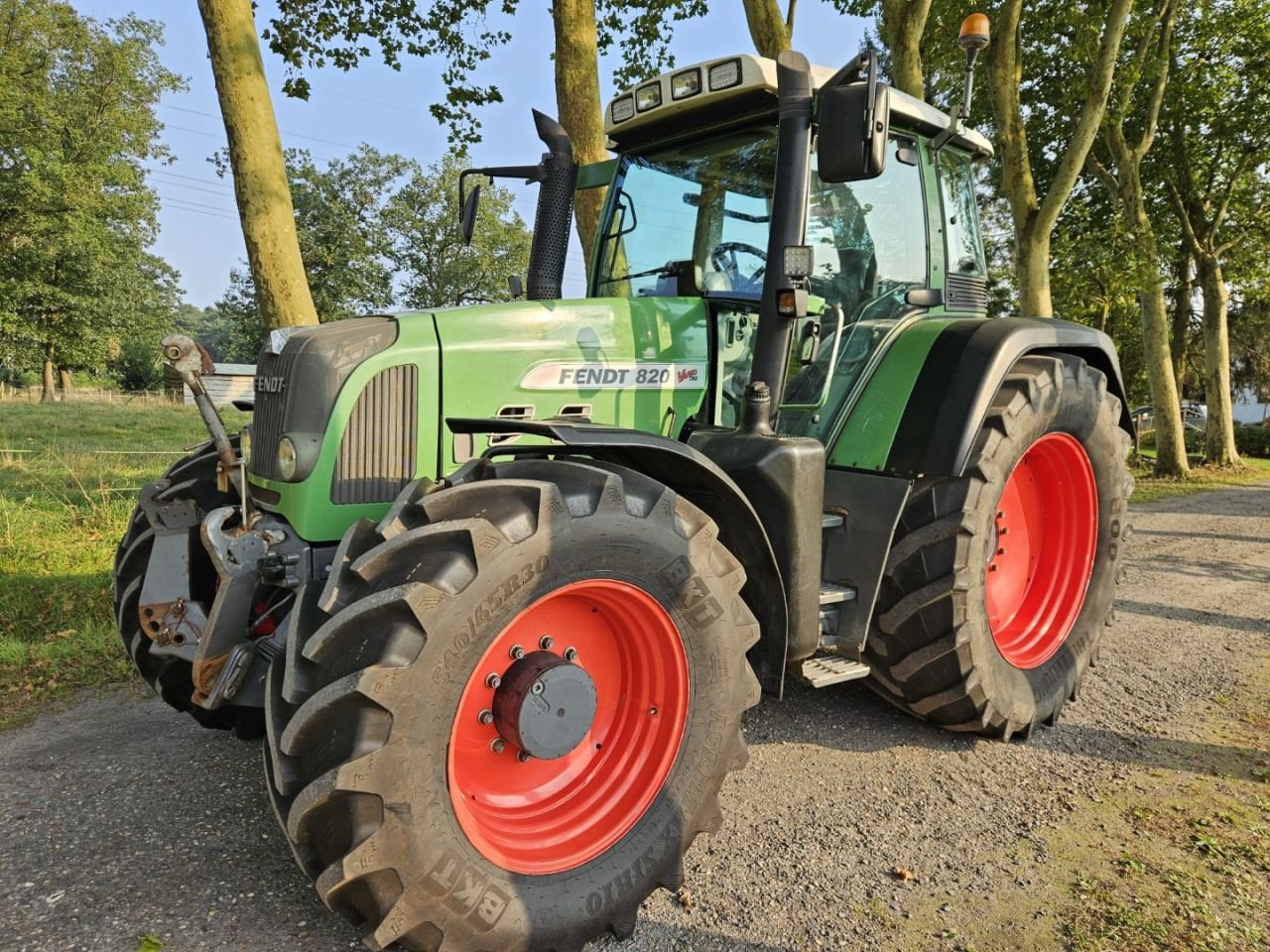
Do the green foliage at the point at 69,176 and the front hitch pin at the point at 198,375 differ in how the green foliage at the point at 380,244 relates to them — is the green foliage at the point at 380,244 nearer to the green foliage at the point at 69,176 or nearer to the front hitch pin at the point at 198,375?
the green foliage at the point at 69,176

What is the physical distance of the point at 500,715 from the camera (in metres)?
2.17

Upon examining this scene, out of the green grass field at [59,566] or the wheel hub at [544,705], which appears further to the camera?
the green grass field at [59,566]

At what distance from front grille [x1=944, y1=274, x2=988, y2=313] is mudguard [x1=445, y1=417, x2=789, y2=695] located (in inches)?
69.6

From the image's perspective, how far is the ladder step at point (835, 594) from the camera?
301 cm

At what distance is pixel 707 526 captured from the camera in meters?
2.35

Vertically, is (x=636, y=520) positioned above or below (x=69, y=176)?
below

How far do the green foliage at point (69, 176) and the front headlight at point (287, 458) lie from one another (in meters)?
30.7

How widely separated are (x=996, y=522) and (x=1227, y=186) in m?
15.8

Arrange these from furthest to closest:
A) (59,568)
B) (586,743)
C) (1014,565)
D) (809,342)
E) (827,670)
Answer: (59,568) → (1014,565) → (809,342) → (827,670) → (586,743)

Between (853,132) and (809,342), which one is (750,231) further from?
(853,132)

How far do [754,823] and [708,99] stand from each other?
8.37 feet

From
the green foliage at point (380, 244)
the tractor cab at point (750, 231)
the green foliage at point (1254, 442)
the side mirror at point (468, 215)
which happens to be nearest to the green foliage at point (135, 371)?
the green foliage at point (380, 244)

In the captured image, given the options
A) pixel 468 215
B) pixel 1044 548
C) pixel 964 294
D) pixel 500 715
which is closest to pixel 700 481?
pixel 500 715

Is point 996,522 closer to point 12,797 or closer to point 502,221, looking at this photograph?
point 12,797
